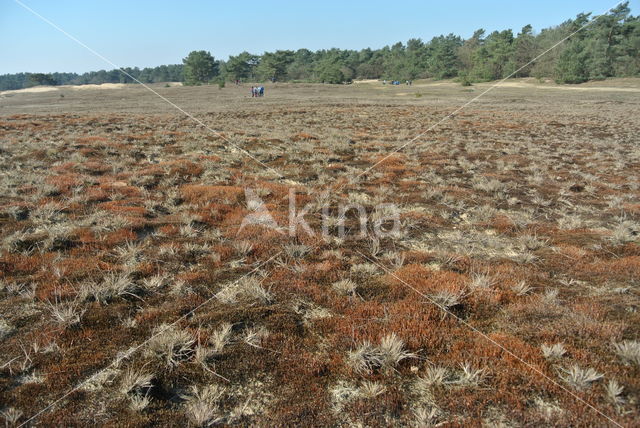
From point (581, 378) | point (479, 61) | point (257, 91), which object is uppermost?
point (479, 61)

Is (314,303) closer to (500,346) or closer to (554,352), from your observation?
(500,346)

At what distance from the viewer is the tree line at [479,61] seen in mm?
84000

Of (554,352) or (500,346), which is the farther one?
(500,346)

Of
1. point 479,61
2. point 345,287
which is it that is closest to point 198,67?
point 479,61

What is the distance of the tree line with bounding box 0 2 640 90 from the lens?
84.0 metres

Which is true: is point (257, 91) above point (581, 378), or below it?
above

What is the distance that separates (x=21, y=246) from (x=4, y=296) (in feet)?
6.98

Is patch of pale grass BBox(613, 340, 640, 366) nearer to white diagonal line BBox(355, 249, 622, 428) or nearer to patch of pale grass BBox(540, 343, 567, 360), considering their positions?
patch of pale grass BBox(540, 343, 567, 360)

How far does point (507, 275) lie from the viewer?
6250 millimetres

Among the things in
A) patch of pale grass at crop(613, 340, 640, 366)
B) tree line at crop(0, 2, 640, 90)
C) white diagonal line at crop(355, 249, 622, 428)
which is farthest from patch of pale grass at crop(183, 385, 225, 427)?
tree line at crop(0, 2, 640, 90)

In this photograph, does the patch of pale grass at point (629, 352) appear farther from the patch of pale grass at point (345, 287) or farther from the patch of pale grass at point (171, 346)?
the patch of pale grass at point (171, 346)

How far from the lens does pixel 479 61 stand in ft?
335

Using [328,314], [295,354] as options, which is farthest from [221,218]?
[295,354]

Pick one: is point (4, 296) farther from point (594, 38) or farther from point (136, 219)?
point (594, 38)
